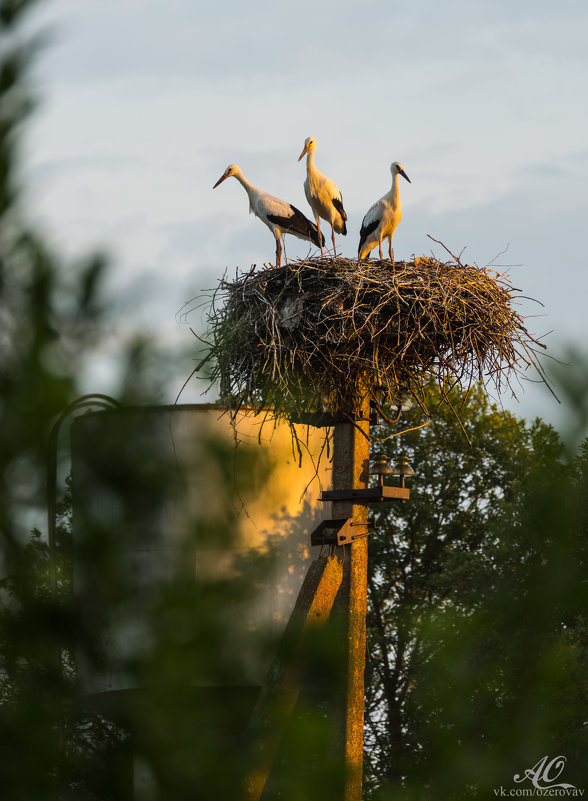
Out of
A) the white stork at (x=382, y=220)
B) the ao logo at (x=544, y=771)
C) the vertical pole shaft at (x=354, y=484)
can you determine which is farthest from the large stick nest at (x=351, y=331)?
the ao logo at (x=544, y=771)

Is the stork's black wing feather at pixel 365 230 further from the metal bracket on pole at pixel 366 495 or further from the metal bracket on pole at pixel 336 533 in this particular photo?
the metal bracket on pole at pixel 336 533

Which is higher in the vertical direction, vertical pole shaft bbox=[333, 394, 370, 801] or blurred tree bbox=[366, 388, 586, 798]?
vertical pole shaft bbox=[333, 394, 370, 801]

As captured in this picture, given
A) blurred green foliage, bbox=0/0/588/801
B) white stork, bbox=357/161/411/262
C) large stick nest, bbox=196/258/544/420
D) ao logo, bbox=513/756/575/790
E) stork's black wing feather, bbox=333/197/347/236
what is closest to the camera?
blurred green foliage, bbox=0/0/588/801

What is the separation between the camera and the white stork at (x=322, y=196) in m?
8.76

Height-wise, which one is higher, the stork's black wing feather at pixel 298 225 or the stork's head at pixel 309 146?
the stork's head at pixel 309 146

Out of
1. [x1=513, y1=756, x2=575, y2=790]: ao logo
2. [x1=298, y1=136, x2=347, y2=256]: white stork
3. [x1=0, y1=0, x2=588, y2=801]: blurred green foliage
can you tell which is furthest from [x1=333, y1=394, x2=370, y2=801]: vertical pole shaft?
[x1=0, y1=0, x2=588, y2=801]: blurred green foliage

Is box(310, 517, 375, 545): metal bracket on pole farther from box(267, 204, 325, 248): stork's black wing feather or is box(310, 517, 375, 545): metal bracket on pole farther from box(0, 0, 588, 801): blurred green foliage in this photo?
box(0, 0, 588, 801): blurred green foliage

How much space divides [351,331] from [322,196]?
7.48 ft

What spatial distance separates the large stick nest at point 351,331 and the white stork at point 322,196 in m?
1.53

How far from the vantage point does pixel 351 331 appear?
6.84 metres

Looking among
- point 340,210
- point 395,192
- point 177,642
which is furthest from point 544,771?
point 340,210

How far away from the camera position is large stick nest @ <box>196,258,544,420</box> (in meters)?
6.96

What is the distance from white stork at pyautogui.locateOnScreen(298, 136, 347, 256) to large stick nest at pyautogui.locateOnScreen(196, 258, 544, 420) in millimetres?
1531

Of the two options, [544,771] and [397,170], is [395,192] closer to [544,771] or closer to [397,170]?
[397,170]
